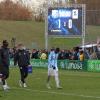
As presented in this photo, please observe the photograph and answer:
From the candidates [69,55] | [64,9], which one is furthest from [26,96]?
[64,9]

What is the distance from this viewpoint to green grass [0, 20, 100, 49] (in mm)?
91562

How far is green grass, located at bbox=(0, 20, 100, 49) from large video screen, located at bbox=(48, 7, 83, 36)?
39821 millimetres

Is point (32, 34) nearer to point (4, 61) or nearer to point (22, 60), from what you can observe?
point (22, 60)

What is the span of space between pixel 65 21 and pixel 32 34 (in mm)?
50817

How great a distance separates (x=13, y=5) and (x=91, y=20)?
1386 inches

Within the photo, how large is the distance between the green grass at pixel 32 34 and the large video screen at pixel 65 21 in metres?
39.8

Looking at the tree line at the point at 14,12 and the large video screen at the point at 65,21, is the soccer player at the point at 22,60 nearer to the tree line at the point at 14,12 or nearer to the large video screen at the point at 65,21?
the large video screen at the point at 65,21

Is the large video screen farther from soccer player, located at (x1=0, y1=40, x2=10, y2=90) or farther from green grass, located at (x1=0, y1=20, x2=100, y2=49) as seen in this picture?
green grass, located at (x1=0, y1=20, x2=100, y2=49)

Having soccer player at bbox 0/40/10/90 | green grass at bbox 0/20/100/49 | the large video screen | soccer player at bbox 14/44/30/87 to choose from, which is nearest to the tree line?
green grass at bbox 0/20/100/49

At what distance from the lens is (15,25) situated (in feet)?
328

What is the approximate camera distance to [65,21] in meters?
48.3

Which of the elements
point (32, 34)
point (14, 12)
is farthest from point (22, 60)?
point (14, 12)

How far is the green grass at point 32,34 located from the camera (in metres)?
91.6

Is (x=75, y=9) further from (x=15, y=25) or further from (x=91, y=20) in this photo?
(x=15, y=25)
